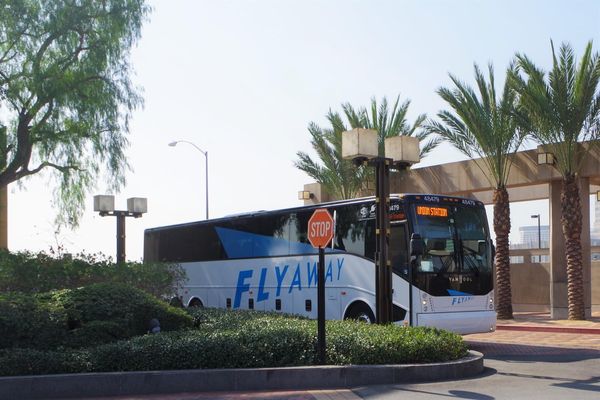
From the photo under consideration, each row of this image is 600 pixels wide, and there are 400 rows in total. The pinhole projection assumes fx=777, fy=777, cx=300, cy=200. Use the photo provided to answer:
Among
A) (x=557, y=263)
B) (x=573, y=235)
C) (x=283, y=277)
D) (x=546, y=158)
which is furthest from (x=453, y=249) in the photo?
(x=557, y=263)

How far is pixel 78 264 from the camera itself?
60.5 ft

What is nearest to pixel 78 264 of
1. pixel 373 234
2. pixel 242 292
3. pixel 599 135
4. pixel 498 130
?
pixel 242 292

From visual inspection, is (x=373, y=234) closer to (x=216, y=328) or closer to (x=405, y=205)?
(x=405, y=205)

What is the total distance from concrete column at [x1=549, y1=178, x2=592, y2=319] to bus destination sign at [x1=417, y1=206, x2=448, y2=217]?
32.1ft

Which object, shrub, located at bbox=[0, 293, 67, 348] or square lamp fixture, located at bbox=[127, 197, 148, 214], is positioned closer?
shrub, located at bbox=[0, 293, 67, 348]

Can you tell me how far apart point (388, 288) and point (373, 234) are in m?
3.33

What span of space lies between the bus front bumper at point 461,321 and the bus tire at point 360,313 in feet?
5.19

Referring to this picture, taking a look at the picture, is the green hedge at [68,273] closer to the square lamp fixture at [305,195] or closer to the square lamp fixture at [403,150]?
the square lamp fixture at [403,150]

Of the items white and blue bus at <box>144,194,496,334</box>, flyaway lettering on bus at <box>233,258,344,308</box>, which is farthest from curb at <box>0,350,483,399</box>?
flyaway lettering on bus at <box>233,258,344,308</box>

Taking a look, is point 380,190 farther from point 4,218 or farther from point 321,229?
point 4,218

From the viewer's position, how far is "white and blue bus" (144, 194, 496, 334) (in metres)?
16.7

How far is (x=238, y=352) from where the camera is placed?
456 inches

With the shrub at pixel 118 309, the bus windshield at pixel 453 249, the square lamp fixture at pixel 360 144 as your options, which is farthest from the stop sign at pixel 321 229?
the bus windshield at pixel 453 249

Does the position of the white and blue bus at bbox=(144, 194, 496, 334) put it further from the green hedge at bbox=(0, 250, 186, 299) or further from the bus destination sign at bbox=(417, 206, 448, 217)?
the green hedge at bbox=(0, 250, 186, 299)
